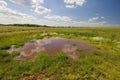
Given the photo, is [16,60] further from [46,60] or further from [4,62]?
[46,60]

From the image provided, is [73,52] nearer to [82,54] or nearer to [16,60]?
[82,54]

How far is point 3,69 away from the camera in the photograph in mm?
9844

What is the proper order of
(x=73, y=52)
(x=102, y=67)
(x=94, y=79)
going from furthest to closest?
(x=73, y=52), (x=102, y=67), (x=94, y=79)

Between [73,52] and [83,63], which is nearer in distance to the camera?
[83,63]

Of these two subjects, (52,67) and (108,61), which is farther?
(108,61)

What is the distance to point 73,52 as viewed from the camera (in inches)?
550

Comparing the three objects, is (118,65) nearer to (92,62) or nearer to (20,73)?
(92,62)

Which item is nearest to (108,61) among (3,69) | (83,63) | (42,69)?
(83,63)

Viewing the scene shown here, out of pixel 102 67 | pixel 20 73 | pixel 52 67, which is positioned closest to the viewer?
pixel 20 73

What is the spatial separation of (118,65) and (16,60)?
916 centimetres

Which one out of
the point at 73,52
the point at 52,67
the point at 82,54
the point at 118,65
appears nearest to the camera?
the point at 52,67

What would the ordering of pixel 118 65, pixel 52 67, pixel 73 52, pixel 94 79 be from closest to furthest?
pixel 94 79
pixel 52 67
pixel 118 65
pixel 73 52

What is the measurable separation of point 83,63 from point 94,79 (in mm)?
2447

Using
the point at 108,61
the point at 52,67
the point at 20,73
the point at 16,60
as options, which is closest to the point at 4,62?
the point at 16,60
